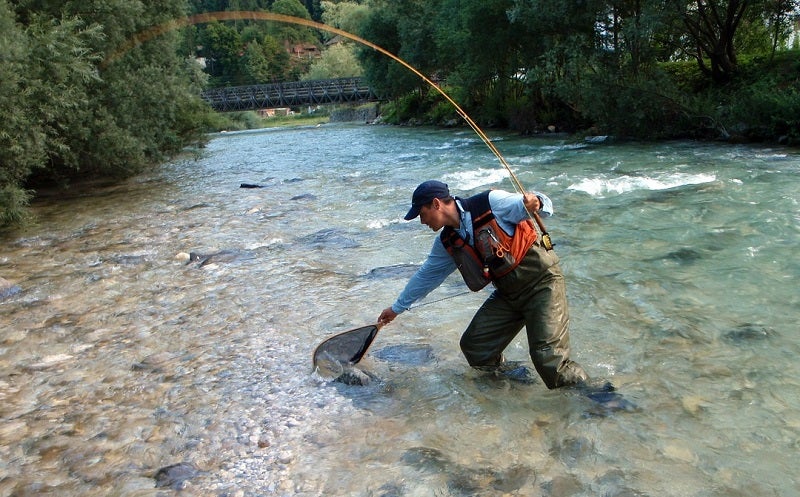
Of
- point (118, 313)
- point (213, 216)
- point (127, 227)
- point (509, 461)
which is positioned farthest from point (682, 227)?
point (127, 227)

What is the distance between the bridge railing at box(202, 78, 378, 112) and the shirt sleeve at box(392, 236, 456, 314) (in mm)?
60559

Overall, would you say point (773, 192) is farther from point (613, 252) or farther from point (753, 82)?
point (753, 82)

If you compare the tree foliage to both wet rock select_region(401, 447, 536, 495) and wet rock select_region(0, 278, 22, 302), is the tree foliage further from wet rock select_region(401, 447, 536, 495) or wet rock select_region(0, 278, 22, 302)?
wet rock select_region(401, 447, 536, 495)

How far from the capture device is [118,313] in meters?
6.94

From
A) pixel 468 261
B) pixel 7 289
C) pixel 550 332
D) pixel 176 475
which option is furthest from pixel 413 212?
pixel 7 289

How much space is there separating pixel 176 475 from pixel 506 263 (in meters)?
2.45

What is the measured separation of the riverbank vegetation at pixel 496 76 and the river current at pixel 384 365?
3.13m

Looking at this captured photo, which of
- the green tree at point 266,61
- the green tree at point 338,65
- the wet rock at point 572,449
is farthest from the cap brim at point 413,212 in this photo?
the green tree at point 266,61

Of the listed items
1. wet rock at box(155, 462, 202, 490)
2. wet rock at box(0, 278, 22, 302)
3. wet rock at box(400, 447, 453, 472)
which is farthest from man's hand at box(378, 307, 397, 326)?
wet rock at box(0, 278, 22, 302)

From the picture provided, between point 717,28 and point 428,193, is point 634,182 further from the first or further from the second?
point 717,28

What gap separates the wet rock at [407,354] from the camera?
214 inches

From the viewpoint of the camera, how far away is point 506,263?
4430mm

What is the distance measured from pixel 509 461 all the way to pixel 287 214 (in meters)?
9.35

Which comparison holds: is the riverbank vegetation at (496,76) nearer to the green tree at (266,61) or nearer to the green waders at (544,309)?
the green waders at (544,309)
